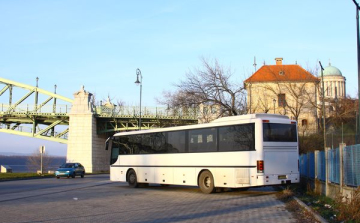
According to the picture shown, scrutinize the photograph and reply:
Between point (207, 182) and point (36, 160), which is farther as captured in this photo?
point (36, 160)

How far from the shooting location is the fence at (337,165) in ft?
40.0

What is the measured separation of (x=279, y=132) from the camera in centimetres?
1819

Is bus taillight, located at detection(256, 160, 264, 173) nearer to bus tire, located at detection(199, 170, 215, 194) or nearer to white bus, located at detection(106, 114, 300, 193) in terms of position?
white bus, located at detection(106, 114, 300, 193)

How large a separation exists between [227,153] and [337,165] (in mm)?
5350

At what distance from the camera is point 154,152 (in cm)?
2298

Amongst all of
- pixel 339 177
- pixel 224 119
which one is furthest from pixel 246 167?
pixel 339 177

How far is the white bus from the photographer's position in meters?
17.6

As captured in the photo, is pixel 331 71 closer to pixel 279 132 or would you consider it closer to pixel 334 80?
pixel 334 80

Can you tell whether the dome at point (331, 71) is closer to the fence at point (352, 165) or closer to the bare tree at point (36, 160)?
the bare tree at point (36, 160)

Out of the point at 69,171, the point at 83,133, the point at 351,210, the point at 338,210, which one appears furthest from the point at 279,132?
the point at 83,133

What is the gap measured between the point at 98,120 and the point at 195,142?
4912 centimetres

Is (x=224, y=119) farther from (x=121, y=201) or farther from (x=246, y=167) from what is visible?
(x=121, y=201)

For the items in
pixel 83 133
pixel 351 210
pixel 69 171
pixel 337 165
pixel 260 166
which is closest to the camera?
pixel 351 210

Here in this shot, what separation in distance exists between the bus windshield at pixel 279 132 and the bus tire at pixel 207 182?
337 cm
